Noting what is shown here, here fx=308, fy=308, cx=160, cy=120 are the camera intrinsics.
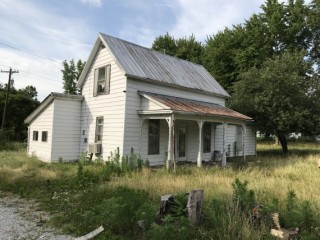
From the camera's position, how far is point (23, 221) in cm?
673

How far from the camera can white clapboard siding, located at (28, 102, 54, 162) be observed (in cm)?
1656

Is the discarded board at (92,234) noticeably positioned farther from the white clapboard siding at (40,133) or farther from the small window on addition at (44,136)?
the small window on addition at (44,136)

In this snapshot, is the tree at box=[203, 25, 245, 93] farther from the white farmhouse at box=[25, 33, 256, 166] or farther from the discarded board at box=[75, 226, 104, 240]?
the discarded board at box=[75, 226, 104, 240]

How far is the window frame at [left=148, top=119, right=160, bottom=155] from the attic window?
297 cm

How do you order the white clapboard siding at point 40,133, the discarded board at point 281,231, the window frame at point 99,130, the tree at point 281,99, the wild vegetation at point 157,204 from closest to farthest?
1. the discarded board at point 281,231
2. the wild vegetation at point 157,204
3. the white clapboard siding at point 40,133
4. the window frame at point 99,130
5. the tree at point 281,99

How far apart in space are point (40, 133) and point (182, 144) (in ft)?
26.9

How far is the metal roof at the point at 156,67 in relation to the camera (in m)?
16.0

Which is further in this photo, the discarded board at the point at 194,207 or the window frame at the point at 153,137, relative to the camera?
the window frame at the point at 153,137

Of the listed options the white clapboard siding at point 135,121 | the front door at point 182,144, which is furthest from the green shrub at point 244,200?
the front door at point 182,144

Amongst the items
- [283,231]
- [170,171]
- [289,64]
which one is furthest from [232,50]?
[283,231]

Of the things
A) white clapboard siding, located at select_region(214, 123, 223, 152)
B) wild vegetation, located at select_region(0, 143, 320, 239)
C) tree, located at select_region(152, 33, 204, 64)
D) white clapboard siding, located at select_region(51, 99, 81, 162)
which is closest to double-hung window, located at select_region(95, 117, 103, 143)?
white clapboard siding, located at select_region(51, 99, 81, 162)

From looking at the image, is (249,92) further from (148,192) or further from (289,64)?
(148,192)

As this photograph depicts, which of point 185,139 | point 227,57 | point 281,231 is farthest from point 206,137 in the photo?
point 227,57

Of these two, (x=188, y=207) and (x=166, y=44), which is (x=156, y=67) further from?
(x=166, y=44)
